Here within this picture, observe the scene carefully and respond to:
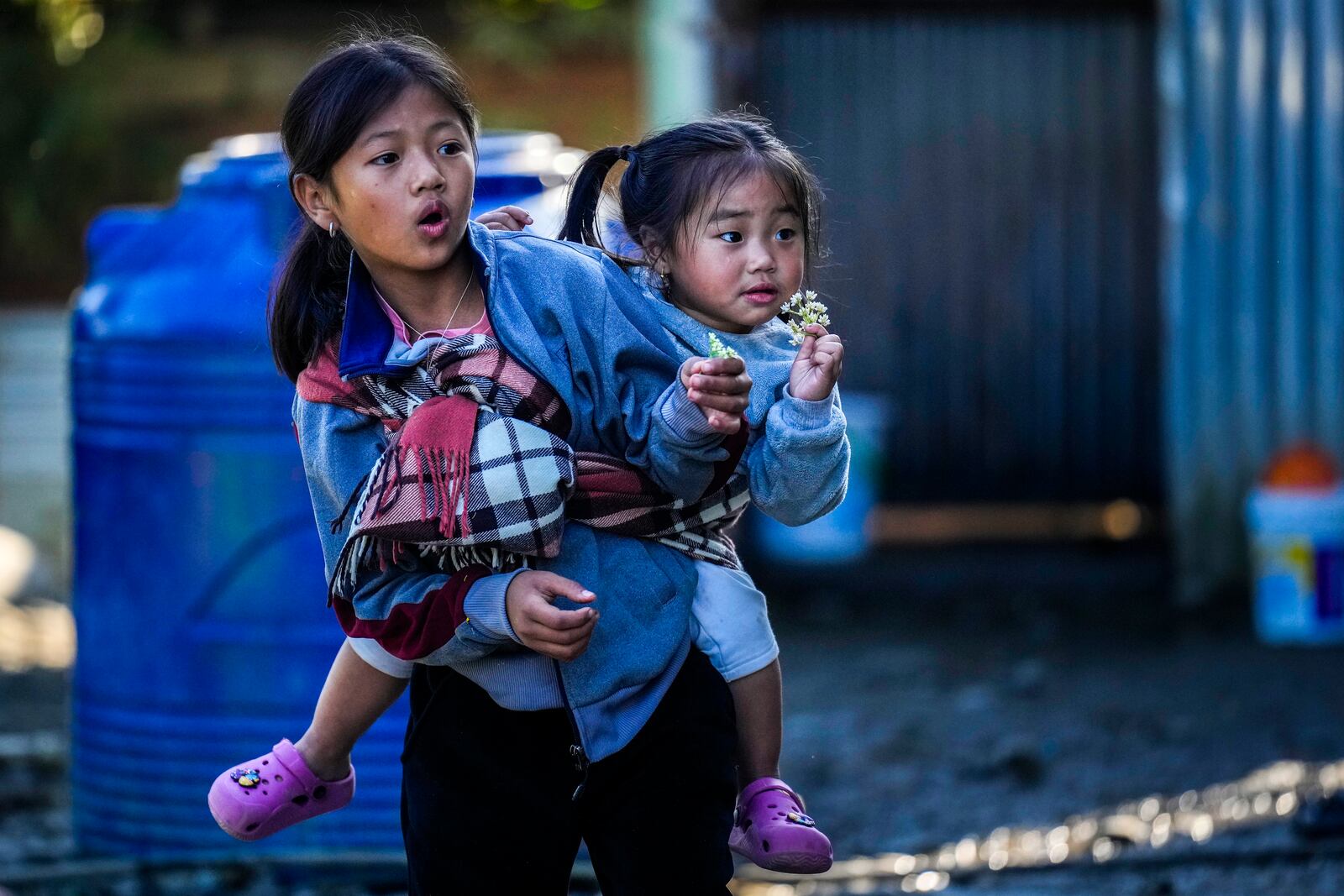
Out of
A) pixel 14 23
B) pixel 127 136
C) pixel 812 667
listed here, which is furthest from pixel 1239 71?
pixel 14 23

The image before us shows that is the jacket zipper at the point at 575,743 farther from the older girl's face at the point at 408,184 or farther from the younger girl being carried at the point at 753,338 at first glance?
the older girl's face at the point at 408,184

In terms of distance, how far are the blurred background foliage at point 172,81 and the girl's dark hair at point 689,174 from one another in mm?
10259

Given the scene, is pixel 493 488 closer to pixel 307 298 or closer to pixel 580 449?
pixel 580 449

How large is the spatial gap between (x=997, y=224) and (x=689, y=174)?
5631mm

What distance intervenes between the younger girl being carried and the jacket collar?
0.18 m

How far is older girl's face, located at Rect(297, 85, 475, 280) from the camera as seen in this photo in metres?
1.93

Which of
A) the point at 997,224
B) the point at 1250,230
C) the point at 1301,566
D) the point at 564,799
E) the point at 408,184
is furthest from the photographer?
the point at 997,224

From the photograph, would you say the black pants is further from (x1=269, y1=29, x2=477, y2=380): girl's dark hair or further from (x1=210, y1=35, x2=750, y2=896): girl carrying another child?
(x1=269, y1=29, x2=477, y2=380): girl's dark hair

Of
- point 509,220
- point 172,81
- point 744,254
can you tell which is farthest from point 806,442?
point 172,81

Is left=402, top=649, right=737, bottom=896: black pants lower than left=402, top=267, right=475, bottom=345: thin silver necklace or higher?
lower

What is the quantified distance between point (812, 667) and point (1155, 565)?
1.93 m

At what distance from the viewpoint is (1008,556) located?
7.36 metres

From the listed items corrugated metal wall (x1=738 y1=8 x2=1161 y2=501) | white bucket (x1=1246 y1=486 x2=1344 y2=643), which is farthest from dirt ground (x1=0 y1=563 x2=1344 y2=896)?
corrugated metal wall (x1=738 y1=8 x2=1161 y2=501)

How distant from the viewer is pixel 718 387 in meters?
1.81
